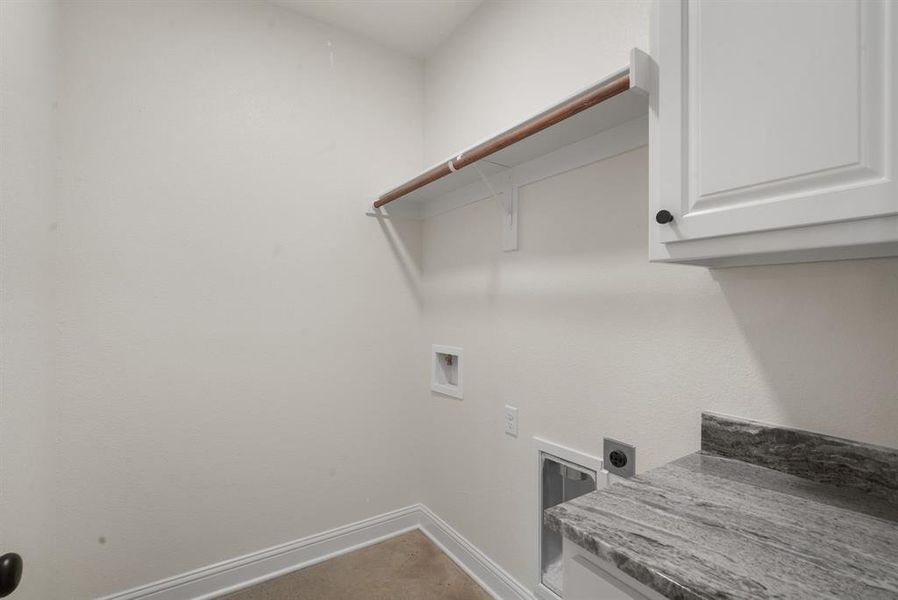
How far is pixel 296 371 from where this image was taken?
190 cm

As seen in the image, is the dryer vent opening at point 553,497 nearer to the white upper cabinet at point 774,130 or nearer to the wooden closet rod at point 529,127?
the white upper cabinet at point 774,130

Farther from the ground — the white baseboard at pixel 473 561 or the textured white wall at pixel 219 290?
the textured white wall at pixel 219 290

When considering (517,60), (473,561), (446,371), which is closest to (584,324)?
(446,371)

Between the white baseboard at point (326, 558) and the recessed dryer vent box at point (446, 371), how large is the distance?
67cm

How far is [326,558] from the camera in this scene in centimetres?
192

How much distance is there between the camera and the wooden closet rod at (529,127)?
0.96m

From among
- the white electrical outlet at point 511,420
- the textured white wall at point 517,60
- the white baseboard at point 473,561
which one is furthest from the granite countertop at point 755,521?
the textured white wall at point 517,60

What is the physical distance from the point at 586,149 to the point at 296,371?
61.6 inches

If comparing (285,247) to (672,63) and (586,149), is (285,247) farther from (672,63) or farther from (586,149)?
(672,63)

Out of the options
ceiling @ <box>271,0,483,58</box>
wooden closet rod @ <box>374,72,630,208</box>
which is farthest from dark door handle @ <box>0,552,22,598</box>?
ceiling @ <box>271,0,483,58</box>

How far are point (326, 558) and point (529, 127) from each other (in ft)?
6.83

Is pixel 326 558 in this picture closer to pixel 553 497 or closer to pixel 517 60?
pixel 553 497

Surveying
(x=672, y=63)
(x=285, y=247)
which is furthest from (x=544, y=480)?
(x=285, y=247)

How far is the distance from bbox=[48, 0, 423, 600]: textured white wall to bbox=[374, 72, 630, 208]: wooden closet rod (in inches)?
24.9
